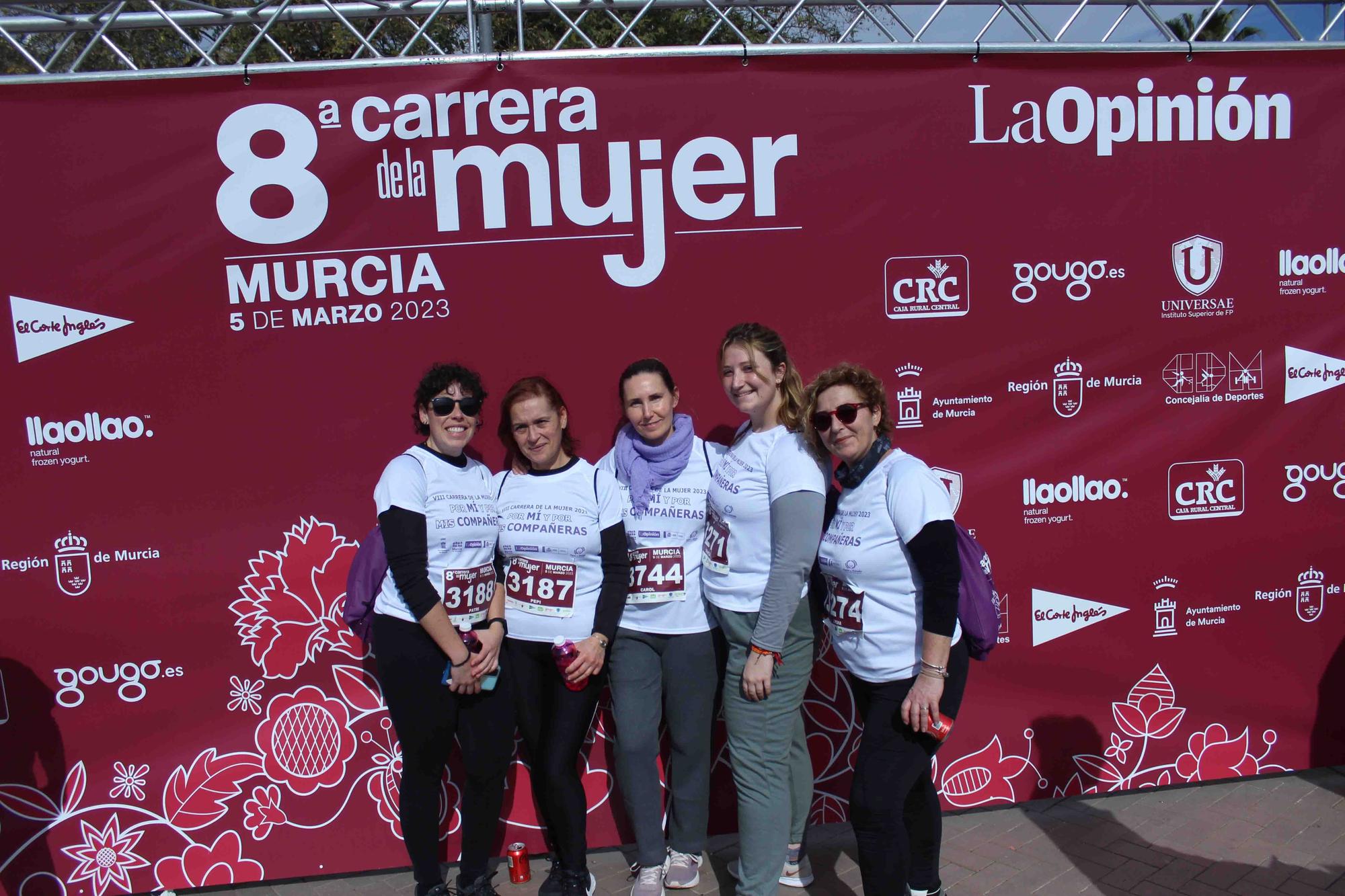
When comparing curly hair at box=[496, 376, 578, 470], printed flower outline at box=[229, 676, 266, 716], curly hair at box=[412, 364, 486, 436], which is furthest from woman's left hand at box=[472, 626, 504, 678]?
printed flower outline at box=[229, 676, 266, 716]

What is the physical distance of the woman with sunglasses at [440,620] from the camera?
276cm

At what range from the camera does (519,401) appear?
9.45ft

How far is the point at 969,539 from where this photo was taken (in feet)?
8.29

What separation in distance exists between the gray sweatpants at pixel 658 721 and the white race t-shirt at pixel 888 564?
0.60 meters

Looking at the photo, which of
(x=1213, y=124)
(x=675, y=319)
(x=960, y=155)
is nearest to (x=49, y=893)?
(x=675, y=319)

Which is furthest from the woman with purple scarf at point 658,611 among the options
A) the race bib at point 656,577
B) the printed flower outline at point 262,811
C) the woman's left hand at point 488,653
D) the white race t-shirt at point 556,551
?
the printed flower outline at point 262,811

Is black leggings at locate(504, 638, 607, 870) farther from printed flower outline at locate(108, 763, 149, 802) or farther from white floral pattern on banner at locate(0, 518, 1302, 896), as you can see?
printed flower outline at locate(108, 763, 149, 802)

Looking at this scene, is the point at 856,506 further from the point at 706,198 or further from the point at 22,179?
the point at 22,179

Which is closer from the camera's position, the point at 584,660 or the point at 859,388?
the point at 859,388

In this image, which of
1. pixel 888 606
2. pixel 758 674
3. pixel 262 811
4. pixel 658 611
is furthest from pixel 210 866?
pixel 888 606

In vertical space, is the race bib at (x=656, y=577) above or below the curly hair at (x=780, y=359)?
below

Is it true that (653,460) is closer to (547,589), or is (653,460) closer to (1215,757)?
(547,589)

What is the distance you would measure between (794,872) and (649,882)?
474 millimetres

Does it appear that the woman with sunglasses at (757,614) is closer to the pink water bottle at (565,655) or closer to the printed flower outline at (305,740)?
the pink water bottle at (565,655)
